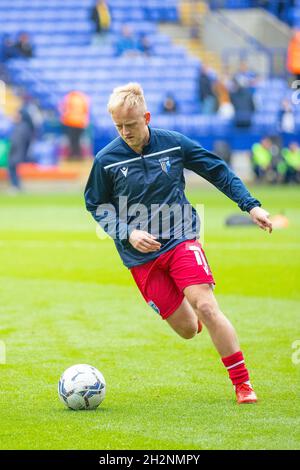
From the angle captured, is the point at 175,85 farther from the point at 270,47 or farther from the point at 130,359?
the point at 130,359

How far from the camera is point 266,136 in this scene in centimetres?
3347

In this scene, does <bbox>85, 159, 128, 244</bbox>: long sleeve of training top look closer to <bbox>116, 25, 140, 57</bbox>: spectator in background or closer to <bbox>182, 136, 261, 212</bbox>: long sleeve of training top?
<bbox>182, 136, 261, 212</bbox>: long sleeve of training top

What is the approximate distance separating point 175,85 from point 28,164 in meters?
6.87

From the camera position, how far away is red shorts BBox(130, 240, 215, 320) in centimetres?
690

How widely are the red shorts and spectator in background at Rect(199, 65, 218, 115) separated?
28481 mm

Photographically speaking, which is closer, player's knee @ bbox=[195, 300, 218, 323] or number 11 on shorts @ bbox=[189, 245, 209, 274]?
player's knee @ bbox=[195, 300, 218, 323]

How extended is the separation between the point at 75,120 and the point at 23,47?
13.8 feet

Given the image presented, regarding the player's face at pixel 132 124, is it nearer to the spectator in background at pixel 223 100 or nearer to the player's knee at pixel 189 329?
the player's knee at pixel 189 329

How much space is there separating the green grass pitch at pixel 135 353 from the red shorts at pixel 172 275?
644mm

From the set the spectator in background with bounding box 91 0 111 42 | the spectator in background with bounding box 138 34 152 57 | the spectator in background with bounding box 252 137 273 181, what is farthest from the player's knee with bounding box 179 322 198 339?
the spectator in background with bounding box 91 0 111 42

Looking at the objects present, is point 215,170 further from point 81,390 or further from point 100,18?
point 100,18

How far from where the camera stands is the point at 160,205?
7.13m
